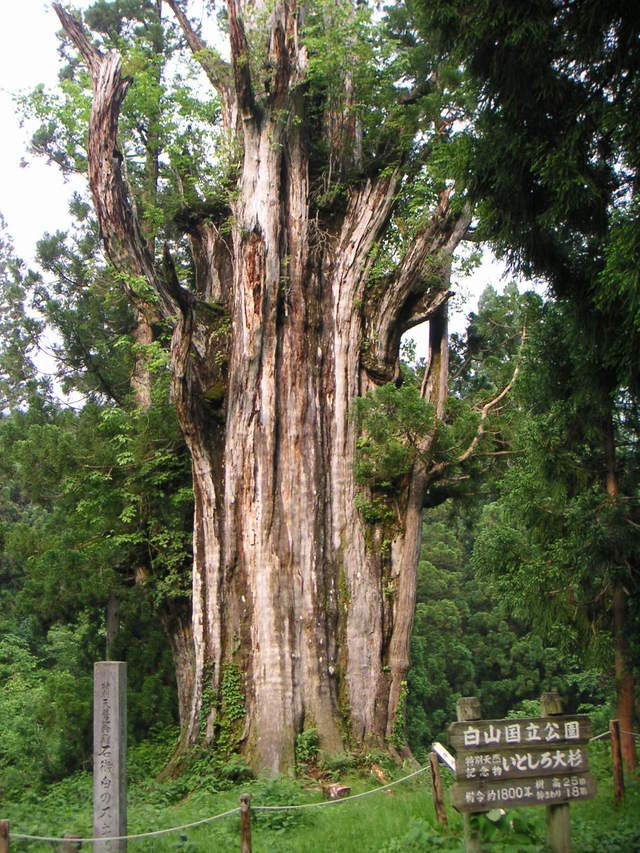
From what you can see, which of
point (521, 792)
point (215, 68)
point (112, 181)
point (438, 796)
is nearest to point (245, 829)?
point (438, 796)

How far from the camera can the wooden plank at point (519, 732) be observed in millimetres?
5844

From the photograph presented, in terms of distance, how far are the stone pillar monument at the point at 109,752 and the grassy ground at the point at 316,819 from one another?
30 centimetres

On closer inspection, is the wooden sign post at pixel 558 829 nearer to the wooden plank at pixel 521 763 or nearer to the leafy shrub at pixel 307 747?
the wooden plank at pixel 521 763

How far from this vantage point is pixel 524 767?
233 inches

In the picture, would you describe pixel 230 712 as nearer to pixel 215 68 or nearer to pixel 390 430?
pixel 390 430

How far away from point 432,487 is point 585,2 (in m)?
7.07

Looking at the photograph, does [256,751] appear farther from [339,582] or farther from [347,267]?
[347,267]

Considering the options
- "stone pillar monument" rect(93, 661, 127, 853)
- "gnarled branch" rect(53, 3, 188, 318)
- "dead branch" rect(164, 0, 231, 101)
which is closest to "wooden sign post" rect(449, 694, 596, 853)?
"stone pillar monument" rect(93, 661, 127, 853)

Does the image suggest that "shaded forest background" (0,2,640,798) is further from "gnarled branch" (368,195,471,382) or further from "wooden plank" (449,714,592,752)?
"wooden plank" (449,714,592,752)

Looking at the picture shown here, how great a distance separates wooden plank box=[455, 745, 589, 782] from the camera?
582cm

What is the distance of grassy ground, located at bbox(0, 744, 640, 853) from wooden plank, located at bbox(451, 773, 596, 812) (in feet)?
0.79

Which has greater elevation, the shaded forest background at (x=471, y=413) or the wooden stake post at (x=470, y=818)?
the shaded forest background at (x=471, y=413)

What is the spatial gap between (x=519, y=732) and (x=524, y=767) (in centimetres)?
22

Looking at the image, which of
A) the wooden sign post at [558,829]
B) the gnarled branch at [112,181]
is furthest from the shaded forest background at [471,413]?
the wooden sign post at [558,829]
